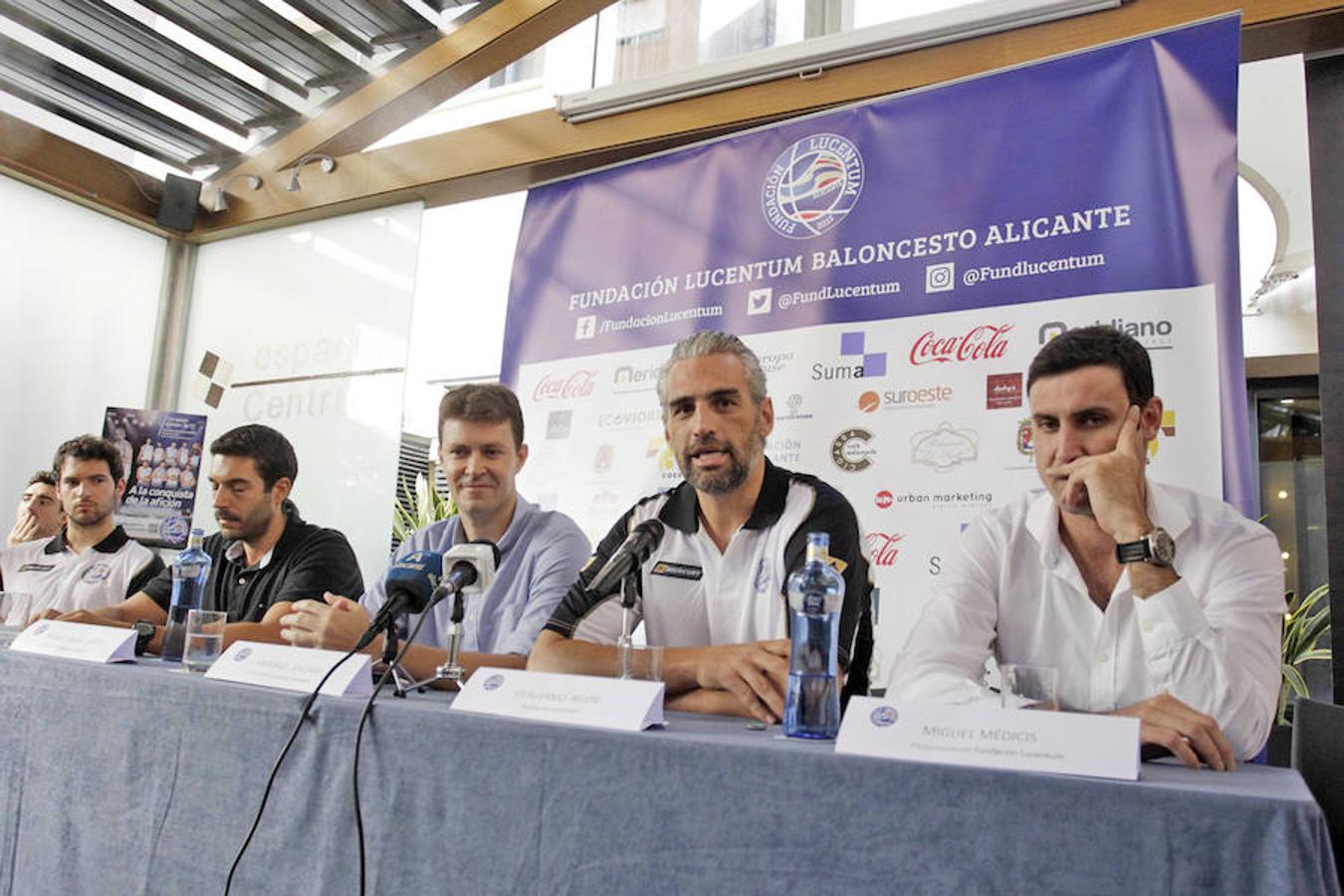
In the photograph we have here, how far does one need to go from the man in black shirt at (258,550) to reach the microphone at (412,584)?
1218mm

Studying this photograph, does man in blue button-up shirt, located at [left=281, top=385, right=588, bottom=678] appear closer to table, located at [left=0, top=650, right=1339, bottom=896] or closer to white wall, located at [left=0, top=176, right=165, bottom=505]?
table, located at [left=0, top=650, right=1339, bottom=896]

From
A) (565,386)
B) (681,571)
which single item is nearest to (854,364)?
(681,571)

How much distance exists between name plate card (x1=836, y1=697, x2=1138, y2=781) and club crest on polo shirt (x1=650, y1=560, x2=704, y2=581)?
3.74 ft

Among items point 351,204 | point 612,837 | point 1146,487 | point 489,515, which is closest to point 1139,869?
point 612,837

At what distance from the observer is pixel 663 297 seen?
125 inches

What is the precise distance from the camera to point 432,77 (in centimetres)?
356


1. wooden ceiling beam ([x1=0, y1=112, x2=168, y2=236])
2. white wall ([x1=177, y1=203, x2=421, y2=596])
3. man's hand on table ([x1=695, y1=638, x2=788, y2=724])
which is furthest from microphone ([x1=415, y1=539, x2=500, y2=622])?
wooden ceiling beam ([x1=0, y1=112, x2=168, y2=236])

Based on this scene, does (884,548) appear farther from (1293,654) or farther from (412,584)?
(1293,654)

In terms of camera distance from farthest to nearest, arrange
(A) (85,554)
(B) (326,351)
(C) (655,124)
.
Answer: (B) (326,351) → (A) (85,554) → (C) (655,124)

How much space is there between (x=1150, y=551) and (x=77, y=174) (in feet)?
14.0

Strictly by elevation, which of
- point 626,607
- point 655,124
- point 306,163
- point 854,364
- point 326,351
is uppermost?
point 306,163

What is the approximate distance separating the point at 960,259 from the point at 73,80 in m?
3.25

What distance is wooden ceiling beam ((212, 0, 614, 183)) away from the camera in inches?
130

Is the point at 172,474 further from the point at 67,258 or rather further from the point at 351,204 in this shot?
the point at 351,204
